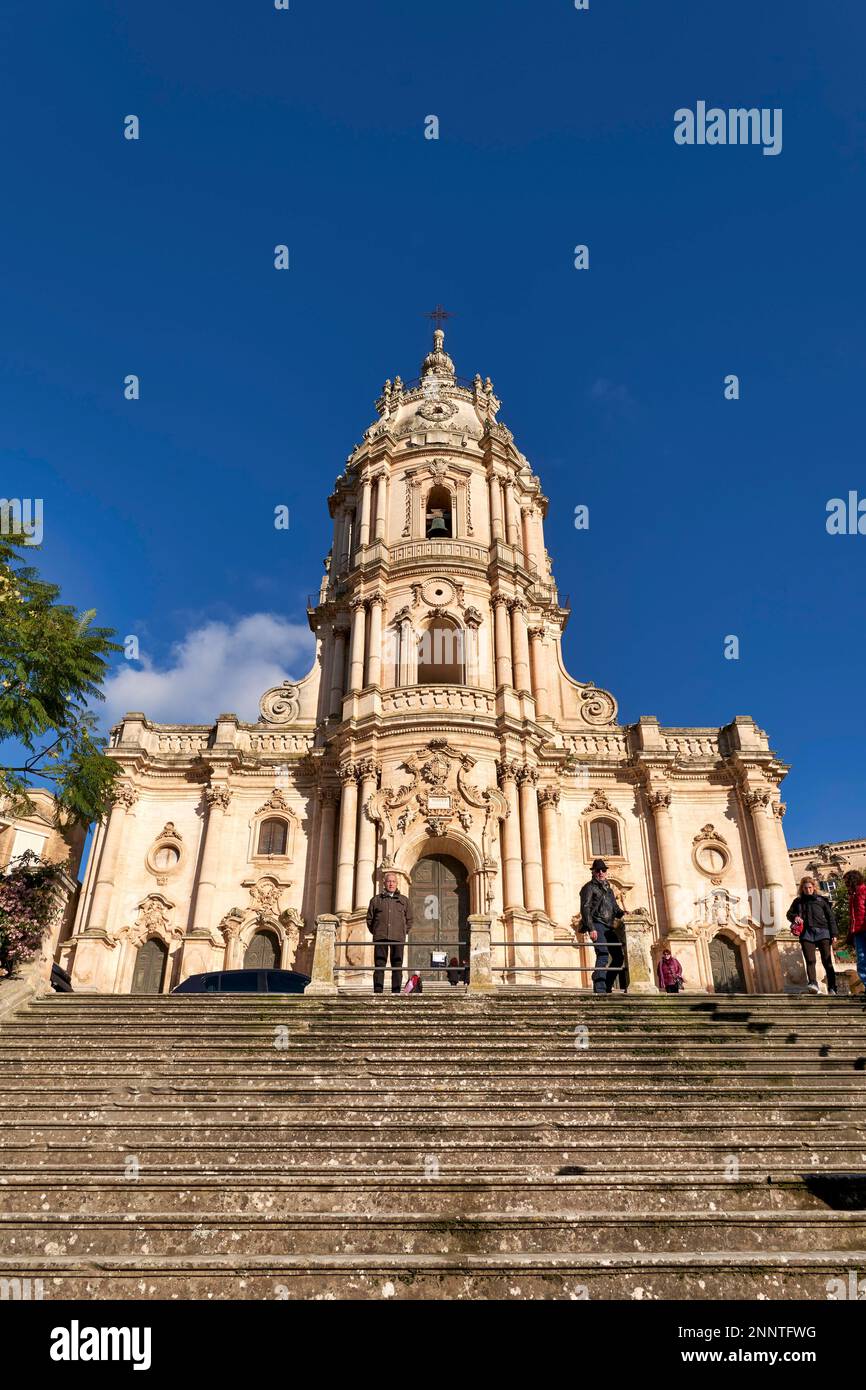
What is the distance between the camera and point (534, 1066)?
38.2ft

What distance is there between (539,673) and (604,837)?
628 cm

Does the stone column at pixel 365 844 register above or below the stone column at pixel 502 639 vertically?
below

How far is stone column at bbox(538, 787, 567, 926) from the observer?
88.9ft

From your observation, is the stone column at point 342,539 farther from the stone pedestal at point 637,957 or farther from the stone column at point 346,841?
the stone pedestal at point 637,957

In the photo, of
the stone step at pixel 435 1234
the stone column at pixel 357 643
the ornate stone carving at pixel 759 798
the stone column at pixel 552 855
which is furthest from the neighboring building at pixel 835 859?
the stone step at pixel 435 1234

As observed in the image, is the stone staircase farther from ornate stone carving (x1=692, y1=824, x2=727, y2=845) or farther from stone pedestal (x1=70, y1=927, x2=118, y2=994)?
ornate stone carving (x1=692, y1=824, x2=727, y2=845)

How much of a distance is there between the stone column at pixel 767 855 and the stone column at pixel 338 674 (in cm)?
1455

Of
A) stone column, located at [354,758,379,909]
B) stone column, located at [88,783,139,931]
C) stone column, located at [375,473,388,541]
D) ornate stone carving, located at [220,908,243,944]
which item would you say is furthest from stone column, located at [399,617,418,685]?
stone column, located at [88,783,139,931]

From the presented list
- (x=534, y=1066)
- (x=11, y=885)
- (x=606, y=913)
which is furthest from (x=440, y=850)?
(x=534, y=1066)

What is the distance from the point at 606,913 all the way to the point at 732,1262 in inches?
358

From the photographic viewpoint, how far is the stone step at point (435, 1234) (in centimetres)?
805

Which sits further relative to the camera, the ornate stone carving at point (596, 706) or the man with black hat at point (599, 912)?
the ornate stone carving at point (596, 706)
